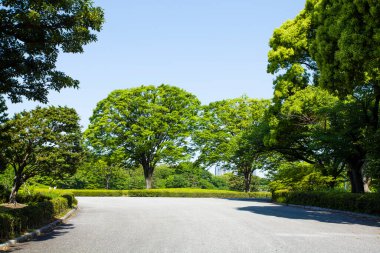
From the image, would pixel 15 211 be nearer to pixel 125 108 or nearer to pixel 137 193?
pixel 137 193

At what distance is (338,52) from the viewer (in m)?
12.7

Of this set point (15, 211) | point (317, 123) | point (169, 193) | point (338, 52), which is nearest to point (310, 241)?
point (338, 52)

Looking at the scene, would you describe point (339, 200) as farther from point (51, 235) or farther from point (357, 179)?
point (51, 235)

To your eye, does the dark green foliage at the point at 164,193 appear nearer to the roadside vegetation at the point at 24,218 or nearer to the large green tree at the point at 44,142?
the large green tree at the point at 44,142

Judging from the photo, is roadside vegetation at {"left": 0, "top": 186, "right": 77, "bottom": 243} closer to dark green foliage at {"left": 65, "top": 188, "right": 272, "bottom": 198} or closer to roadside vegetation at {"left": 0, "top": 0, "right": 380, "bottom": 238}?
roadside vegetation at {"left": 0, "top": 0, "right": 380, "bottom": 238}

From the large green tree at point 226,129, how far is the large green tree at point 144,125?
231 cm

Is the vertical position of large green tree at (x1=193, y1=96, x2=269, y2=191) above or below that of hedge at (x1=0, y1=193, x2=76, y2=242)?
above

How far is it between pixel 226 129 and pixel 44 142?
1096 inches

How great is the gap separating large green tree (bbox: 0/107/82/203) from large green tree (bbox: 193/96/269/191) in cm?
2193

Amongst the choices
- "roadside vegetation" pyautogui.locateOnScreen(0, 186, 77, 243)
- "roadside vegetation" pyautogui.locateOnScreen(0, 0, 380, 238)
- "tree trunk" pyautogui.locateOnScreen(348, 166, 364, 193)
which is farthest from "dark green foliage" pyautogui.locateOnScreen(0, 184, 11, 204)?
"tree trunk" pyautogui.locateOnScreen(348, 166, 364, 193)

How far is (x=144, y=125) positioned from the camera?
148 feet

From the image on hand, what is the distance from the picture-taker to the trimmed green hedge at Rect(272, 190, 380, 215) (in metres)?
16.1

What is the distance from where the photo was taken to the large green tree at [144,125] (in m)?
45.2

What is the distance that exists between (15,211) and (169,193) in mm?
32543
